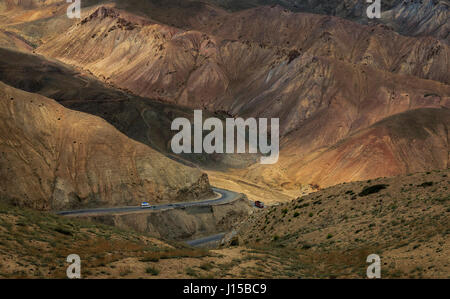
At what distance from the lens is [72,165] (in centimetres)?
6112

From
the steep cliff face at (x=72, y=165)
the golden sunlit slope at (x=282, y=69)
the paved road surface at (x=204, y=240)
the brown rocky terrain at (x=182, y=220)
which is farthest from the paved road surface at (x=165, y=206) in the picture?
the golden sunlit slope at (x=282, y=69)

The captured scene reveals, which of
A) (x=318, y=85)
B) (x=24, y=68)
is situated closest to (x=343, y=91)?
(x=318, y=85)

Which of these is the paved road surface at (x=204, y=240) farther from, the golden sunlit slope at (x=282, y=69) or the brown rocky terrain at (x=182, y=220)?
the golden sunlit slope at (x=282, y=69)

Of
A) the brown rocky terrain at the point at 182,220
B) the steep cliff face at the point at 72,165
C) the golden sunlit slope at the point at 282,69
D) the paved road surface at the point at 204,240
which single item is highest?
the golden sunlit slope at the point at 282,69

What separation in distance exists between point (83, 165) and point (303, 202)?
106ft

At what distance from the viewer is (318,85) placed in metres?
138

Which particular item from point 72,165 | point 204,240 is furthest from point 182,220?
point 72,165

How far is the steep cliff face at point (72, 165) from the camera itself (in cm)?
5484

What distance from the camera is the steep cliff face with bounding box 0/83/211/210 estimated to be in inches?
2159

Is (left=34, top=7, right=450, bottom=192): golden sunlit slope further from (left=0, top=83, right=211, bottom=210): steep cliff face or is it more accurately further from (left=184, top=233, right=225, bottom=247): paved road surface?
(left=184, top=233, right=225, bottom=247): paved road surface

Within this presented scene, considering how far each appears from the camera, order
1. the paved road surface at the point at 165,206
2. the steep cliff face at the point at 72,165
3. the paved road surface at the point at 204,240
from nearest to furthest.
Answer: the steep cliff face at the point at 72,165 → the paved road surface at the point at 165,206 → the paved road surface at the point at 204,240

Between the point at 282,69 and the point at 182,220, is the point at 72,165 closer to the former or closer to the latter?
the point at 182,220

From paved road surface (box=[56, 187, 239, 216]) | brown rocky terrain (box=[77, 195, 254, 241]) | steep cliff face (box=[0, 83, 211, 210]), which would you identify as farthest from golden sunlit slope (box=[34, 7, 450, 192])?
steep cliff face (box=[0, 83, 211, 210])

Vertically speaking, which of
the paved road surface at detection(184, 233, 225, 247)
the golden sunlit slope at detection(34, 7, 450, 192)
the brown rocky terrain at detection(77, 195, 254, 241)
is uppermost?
the golden sunlit slope at detection(34, 7, 450, 192)
